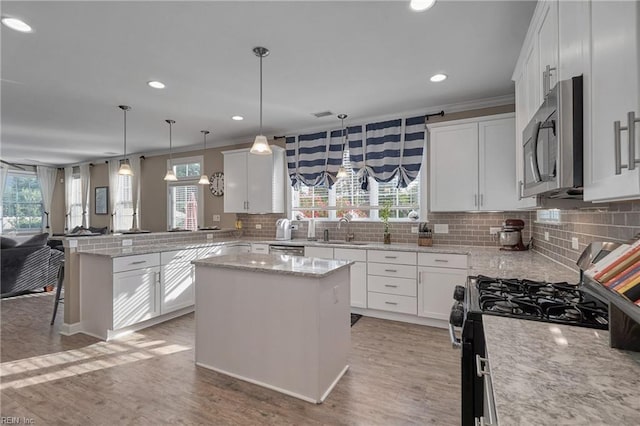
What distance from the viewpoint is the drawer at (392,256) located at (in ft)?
11.7

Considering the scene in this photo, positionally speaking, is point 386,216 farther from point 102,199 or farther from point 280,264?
point 102,199

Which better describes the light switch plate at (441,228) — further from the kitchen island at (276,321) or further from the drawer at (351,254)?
the kitchen island at (276,321)

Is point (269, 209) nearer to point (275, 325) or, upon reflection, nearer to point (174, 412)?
point (275, 325)

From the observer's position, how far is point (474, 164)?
11.5 ft

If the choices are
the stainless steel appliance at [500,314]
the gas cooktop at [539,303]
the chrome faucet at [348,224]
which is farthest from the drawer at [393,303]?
the stainless steel appliance at [500,314]

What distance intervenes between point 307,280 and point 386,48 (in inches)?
79.1

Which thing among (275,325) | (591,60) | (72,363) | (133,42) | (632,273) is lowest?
(72,363)

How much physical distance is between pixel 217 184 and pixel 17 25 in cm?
374

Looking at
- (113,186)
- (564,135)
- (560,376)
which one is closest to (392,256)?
(564,135)

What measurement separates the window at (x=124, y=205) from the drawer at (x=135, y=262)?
13.8 ft

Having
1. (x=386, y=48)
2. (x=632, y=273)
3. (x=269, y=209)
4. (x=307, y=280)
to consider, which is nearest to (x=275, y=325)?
(x=307, y=280)

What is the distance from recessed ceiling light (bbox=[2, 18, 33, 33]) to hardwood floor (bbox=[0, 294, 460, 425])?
107 inches

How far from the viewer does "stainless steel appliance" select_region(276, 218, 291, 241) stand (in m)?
4.76

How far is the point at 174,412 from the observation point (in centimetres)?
201
